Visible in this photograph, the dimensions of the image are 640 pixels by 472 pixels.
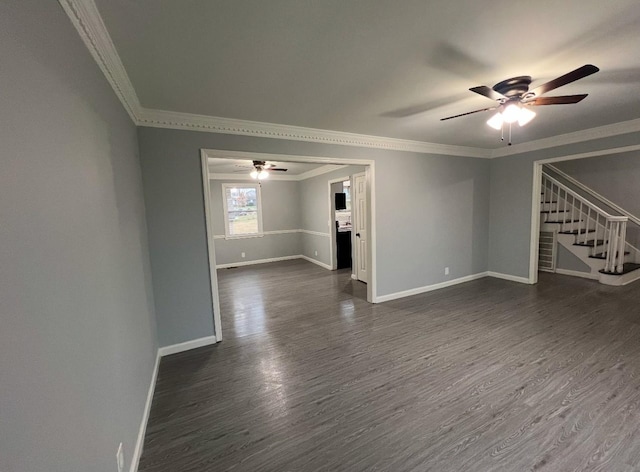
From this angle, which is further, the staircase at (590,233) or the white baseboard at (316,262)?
the white baseboard at (316,262)

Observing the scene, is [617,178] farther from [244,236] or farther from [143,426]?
[143,426]

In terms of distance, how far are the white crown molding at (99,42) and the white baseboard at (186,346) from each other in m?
2.38

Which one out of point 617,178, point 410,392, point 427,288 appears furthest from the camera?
point 617,178

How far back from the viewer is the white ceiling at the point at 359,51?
1478mm

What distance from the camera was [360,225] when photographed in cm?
546

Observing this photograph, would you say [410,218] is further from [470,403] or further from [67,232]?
[67,232]

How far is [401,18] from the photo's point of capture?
154cm

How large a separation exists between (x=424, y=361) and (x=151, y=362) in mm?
2517

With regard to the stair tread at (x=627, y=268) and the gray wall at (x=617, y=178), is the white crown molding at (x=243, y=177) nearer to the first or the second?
the gray wall at (x=617, y=178)

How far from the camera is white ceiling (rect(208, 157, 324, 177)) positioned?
5.60 meters

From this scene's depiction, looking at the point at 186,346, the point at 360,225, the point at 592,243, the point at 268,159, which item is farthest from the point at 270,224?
the point at 592,243

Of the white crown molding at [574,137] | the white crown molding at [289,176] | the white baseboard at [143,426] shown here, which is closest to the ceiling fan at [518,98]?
the white crown molding at [574,137]

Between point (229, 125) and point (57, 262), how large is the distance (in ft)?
8.32

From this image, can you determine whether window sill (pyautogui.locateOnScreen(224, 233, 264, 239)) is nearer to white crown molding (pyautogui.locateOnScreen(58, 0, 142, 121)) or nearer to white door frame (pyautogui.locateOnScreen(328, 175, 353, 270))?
white door frame (pyautogui.locateOnScreen(328, 175, 353, 270))
